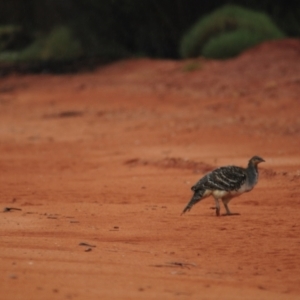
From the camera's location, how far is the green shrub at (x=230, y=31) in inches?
1187

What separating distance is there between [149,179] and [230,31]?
51.9ft

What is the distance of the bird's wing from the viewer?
11609 mm

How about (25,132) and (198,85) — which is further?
(198,85)

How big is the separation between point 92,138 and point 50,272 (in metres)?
13.7

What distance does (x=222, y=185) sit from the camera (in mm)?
11672

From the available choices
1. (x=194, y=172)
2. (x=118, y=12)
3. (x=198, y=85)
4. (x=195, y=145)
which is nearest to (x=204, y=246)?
(x=194, y=172)

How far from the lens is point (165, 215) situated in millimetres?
11875

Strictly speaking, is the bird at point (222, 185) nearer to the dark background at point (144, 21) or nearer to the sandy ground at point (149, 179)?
the sandy ground at point (149, 179)

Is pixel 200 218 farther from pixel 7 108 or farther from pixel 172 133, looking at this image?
pixel 7 108

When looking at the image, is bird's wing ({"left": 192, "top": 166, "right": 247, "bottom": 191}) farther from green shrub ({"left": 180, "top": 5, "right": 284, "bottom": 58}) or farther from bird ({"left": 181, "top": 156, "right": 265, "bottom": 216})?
green shrub ({"left": 180, "top": 5, "right": 284, "bottom": 58})

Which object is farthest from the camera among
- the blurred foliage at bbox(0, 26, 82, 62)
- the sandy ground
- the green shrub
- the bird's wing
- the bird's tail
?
the blurred foliage at bbox(0, 26, 82, 62)

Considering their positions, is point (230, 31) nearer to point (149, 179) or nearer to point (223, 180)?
point (149, 179)

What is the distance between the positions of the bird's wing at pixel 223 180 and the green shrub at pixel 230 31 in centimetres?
1842

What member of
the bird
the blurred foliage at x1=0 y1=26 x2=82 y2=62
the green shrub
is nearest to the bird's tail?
the bird
